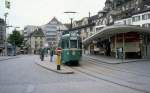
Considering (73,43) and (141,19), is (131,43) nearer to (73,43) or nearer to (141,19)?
(73,43)

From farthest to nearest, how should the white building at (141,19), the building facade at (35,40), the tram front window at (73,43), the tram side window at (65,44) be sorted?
the building facade at (35,40)
the white building at (141,19)
the tram side window at (65,44)
the tram front window at (73,43)

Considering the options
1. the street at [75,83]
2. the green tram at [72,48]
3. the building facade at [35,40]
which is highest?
the building facade at [35,40]

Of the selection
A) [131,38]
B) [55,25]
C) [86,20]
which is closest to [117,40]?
[131,38]

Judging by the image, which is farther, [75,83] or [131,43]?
[131,43]

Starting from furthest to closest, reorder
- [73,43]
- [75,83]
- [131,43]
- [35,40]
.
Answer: [35,40] < [131,43] < [73,43] < [75,83]

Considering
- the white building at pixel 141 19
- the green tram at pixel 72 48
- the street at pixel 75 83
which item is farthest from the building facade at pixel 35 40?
the street at pixel 75 83

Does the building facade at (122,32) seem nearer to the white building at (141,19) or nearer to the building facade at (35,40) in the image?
the white building at (141,19)

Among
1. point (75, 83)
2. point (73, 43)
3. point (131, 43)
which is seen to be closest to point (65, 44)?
point (73, 43)

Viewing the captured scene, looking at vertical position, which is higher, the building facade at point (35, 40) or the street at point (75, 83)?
the building facade at point (35, 40)

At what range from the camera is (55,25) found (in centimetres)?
17200

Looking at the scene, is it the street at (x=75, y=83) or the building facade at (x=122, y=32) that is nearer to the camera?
the street at (x=75, y=83)

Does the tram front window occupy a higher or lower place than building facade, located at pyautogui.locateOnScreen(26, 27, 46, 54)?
lower

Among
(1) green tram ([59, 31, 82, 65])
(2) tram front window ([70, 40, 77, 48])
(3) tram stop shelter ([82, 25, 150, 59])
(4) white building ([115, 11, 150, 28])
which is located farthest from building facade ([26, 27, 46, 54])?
(2) tram front window ([70, 40, 77, 48])

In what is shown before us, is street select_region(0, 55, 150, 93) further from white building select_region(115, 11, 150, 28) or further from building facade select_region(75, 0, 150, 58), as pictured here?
white building select_region(115, 11, 150, 28)
